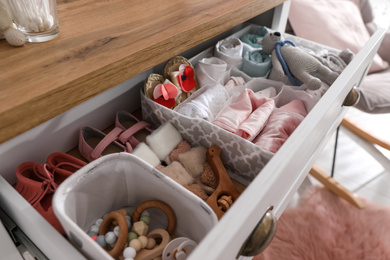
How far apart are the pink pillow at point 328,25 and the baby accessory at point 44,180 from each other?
4.24ft

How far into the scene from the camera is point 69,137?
688mm

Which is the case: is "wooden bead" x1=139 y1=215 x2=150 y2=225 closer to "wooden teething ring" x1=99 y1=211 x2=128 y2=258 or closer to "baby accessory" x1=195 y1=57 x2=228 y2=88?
"wooden teething ring" x1=99 y1=211 x2=128 y2=258

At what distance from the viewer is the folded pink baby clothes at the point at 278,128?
65cm

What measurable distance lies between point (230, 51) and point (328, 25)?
0.90 metres

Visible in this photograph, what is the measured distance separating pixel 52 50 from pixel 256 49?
0.64 meters

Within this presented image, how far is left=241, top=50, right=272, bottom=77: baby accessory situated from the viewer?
0.89 metres

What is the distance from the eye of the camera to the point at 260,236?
448 millimetres

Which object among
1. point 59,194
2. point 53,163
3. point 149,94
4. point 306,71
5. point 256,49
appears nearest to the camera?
point 59,194

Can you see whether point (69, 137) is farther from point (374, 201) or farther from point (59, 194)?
point (374, 201)

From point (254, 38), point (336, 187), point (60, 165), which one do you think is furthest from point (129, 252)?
point (336, 187)

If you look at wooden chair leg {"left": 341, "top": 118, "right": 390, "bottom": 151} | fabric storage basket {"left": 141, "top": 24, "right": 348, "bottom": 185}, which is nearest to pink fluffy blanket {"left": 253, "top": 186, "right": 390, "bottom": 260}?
wooden chair leg {"left": 341, "top": 118, "right": 390, "bottom": 151}

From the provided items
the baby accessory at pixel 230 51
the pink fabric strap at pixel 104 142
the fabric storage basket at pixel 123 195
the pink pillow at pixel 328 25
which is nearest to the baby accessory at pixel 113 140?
the pink fabric strap at pixel 104 142

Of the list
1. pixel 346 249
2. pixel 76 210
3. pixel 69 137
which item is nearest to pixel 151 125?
pixel 69 137

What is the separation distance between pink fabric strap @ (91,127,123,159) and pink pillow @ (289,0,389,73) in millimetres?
1164
